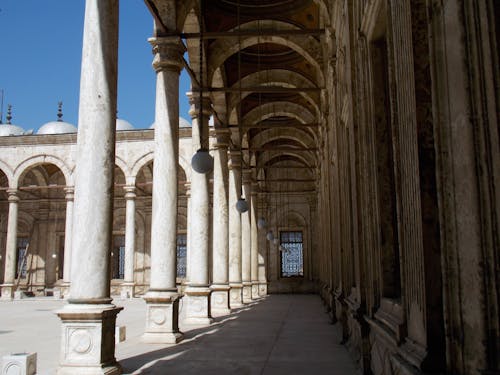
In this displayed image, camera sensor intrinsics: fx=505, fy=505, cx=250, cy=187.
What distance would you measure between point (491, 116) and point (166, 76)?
816 centimetres

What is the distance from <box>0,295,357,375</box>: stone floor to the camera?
20.9 feet

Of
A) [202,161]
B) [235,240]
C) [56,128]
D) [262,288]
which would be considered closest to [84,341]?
[202,161]

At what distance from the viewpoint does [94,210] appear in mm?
6117

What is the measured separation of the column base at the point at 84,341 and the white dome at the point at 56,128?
26654 mm

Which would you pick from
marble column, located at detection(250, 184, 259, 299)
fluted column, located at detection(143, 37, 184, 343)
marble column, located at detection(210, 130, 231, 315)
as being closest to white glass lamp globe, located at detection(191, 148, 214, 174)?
fluted column, located at detection(143, 37, 184, 343)

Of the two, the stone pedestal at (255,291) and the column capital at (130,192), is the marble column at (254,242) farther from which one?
the column capital at (130,192)

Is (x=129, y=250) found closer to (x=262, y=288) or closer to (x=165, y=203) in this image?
(x=262, y=288)

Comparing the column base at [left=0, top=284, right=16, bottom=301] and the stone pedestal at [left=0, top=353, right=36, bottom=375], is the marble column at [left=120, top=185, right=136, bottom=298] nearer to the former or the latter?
the column base at [left=0, top=284, right=16, bottom=301]

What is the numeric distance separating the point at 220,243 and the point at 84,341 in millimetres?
9467

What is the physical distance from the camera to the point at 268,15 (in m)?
13.7

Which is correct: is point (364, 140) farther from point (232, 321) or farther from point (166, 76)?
point (232, 321)

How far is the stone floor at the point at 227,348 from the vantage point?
6375mm

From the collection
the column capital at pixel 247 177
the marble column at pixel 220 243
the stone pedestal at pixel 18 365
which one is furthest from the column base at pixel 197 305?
the column capital at pixel 247 177

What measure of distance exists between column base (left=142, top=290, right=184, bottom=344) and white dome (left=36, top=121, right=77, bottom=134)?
78.9 feet
